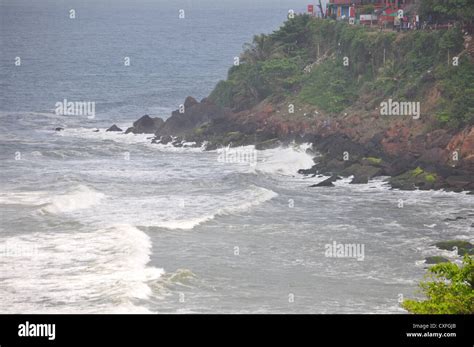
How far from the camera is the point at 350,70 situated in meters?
81.5

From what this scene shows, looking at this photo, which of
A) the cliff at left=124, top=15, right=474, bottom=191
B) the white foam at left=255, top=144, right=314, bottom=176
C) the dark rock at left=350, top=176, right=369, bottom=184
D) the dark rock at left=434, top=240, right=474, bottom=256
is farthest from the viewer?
the white foam at left=255, top=144, right=314, bottom=176

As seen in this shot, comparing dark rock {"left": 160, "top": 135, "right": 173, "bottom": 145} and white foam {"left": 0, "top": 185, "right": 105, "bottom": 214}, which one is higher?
dark rock {"left": 160, "top": 135, "right": 173, "bottom": 145}

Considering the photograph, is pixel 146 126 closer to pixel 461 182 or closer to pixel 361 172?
pixel 361 172

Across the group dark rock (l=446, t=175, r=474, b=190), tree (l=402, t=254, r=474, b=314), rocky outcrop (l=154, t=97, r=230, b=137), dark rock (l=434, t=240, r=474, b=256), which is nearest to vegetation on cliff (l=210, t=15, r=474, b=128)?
rocky outcrop (l=154, t=97, r=230, b=137)

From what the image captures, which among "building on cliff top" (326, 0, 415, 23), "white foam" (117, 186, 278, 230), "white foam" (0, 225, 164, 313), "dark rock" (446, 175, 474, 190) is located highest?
"building on cliff top" (326, 0, 415, 23)

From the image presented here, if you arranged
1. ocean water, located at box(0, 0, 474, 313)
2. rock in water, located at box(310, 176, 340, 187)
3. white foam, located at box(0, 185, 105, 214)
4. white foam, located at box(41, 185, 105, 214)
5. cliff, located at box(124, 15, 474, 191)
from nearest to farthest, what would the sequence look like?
1. ocean water, located at box(0, 0, 474, 313)
2. white foam, located at box(41, 185, 105, 214)
3. white foam, located at box(0, 185, 105, 214)
4. rock in water, located at box(310, 176, 340, 187)
5. cliff, located at box(124, 15, 474, 191)

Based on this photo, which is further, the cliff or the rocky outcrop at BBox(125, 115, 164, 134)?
the rocky outcrop at BBox(125, 115, 164, 134)

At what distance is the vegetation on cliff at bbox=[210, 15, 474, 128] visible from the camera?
71.1m

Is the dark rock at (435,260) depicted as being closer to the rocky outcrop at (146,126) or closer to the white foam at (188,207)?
the white foam at (188,207)

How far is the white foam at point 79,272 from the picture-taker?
1559 inches

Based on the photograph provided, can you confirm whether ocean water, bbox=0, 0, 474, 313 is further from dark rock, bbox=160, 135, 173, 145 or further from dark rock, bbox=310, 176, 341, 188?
dark rock, bbox=160, 135, 173, 145

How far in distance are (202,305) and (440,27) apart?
4417 cm

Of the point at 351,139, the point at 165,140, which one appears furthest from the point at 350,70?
the point at 165,140

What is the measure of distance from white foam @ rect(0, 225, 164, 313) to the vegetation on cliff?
88.1ft
